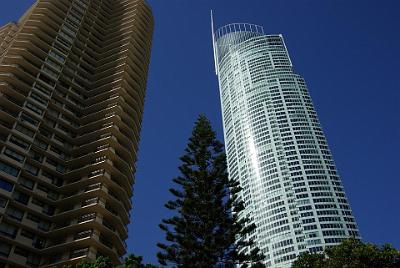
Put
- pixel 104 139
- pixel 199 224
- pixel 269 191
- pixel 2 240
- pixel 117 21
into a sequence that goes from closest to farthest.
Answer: pixel 199 224
pixel 2 240
pixel 104 139
pixel 117 21
pixel 269 191

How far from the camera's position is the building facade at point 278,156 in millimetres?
123500

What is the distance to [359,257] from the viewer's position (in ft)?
99.3

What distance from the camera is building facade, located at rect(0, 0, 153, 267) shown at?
1559 inches

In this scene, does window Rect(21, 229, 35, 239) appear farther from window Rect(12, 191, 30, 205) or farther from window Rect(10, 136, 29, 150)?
window Rect(10, 136, 29, 150)

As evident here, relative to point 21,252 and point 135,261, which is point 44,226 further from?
point 135,261

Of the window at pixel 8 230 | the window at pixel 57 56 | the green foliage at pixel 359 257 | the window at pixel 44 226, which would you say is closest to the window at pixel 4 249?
the window at pixel 8 230

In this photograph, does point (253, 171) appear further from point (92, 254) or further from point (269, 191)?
point (92, 254)

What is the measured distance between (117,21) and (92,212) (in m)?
40.9

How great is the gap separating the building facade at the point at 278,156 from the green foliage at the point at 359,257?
88.4 meters

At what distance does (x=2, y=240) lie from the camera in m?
37.6

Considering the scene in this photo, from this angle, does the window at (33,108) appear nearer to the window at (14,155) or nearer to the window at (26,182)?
the window at (14,155)

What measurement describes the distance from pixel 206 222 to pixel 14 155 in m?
23.7

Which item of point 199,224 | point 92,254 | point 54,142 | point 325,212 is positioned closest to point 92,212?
point 92,254

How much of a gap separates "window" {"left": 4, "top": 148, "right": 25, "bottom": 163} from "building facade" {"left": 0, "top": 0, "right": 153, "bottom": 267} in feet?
0.31
